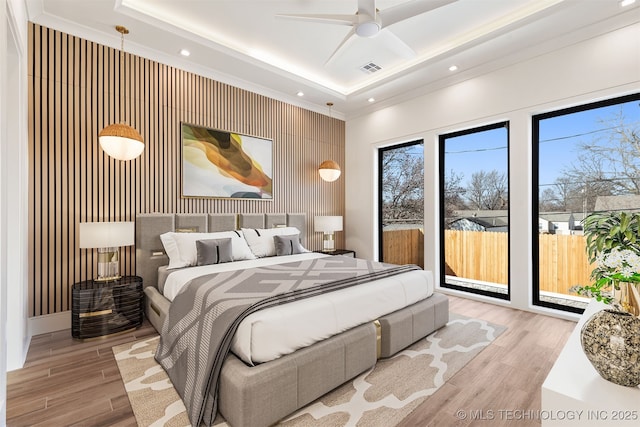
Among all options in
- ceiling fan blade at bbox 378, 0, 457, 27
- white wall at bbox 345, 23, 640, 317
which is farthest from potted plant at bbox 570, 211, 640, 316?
white wall at bbox 345, 23, 640, 317

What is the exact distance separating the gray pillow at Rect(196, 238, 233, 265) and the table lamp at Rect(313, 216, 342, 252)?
6.16 ft

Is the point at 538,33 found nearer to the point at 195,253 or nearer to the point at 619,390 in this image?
the point at 619,390

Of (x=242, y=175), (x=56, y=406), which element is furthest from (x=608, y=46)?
(x=56, y=406)

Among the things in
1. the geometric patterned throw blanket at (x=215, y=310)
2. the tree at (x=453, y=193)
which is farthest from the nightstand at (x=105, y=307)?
the tree at (x=453, y=193)

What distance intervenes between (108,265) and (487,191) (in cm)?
476

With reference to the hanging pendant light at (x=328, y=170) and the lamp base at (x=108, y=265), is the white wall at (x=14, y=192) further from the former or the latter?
the hanging pendant light at (x=328, y=170)

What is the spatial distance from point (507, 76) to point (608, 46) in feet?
3.04

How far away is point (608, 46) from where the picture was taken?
3.07m

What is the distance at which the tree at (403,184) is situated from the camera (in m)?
4.93

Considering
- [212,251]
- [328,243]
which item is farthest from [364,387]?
[328,243]

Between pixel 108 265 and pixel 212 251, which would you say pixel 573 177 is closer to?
pixel 212 251

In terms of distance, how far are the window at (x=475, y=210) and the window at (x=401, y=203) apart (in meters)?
0.39

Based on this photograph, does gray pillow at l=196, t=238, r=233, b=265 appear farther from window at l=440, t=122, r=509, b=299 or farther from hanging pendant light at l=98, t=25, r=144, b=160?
window at l=440, t=122, r=509, b=299

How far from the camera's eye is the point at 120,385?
83.4 inches
